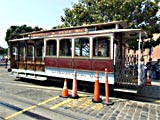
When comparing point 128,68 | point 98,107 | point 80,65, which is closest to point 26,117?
point 98,107

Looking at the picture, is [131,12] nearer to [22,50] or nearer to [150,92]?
[150,92]

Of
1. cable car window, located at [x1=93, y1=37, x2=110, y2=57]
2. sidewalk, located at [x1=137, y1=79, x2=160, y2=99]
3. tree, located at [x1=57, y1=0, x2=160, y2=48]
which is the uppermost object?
tree, located at [x1=57, y1=0, x2=160, y2=48]

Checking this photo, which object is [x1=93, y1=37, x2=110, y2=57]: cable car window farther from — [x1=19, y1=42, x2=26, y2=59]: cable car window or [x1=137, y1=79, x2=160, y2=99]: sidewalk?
[x1=19, y1=42, x2=26, y2=59]: cable car window

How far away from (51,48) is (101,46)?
10.5 ft

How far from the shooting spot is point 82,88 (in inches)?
401

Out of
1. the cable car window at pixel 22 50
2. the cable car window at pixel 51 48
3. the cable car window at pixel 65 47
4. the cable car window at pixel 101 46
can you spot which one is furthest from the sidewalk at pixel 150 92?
the cable car window at pixel 22 50

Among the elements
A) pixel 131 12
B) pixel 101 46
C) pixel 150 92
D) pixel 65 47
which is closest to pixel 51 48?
pixel 65 47

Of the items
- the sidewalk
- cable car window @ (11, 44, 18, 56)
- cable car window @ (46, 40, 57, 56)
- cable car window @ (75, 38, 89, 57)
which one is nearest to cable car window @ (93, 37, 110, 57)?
cable car window @ (75, 38, 89, 57)

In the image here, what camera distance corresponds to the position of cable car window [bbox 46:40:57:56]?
1027 centimetres

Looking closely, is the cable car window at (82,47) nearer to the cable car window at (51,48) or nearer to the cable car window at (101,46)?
the cable car window at (101,46)

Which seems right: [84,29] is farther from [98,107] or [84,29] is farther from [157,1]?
[157,1]

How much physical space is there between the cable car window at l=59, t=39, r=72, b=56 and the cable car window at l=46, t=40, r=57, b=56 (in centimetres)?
44

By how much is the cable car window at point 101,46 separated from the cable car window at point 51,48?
2.52 metres

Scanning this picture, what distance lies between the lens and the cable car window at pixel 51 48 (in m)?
10.3
